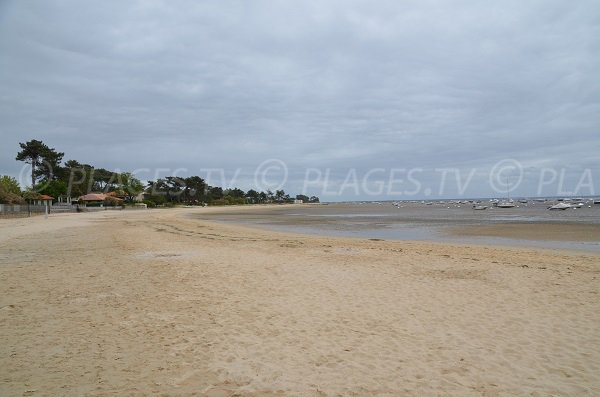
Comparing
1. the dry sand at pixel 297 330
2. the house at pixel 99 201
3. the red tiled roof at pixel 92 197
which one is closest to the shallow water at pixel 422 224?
the dry sand at pixel 297 330

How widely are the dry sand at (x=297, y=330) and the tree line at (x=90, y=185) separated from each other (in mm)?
45492

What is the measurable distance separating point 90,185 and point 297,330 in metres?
101

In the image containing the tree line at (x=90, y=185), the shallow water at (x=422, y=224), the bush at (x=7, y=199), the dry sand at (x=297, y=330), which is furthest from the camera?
the tree line at (x=90, y=185)

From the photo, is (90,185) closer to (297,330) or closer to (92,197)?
(92,197)

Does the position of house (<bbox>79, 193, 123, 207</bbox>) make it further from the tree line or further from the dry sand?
the dry sand

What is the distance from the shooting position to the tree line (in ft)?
219

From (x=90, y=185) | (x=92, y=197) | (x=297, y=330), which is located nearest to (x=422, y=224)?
(x=297, y=330)

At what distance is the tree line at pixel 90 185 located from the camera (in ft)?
219

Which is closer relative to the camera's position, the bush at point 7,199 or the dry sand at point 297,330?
the dry sand at point 297,330

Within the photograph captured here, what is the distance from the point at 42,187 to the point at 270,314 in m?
76.8

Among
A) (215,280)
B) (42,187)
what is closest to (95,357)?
(215,280)

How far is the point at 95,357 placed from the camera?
4465 millimetres

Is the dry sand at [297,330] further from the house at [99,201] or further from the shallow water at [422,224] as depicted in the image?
the house at [99,201]

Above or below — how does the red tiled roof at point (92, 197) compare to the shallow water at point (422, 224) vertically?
above
